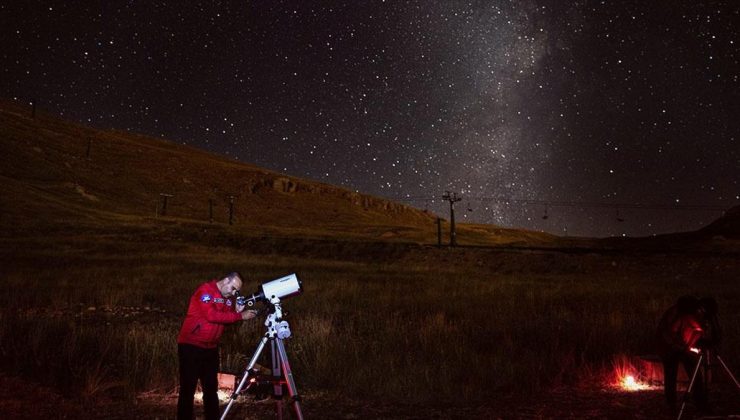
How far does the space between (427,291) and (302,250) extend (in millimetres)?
31938

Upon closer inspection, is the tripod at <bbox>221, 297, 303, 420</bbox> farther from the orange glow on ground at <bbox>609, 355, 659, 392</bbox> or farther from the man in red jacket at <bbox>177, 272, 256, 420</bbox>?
the orange glow on ground at <bbox>609, 355, 659, 392</bbox>

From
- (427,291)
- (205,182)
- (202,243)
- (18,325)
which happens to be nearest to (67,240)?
(202,243)

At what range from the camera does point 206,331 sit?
579cm

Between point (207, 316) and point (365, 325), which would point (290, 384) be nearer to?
point (207, 316)

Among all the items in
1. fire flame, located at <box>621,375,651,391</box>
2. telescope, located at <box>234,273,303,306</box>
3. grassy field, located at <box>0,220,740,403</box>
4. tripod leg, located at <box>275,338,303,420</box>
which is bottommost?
fire flame, located at <box>621,375,651,391</box>

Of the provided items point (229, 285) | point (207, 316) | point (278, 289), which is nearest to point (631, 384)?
point (278, 289)

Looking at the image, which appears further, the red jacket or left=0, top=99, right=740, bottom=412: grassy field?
left=0, top=99, right=740, bottom=412: grassy field

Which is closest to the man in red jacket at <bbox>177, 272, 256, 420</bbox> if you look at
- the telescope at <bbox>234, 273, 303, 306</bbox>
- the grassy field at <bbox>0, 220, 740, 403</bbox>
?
the telescope at <bbox>234, 273, 303, 306</bbox>

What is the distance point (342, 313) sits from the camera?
18.8 m

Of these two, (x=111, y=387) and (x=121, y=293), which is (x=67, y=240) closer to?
(x=121, y=293)

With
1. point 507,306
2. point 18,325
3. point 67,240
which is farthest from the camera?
point 67,240

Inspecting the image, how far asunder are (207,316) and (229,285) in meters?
0.37

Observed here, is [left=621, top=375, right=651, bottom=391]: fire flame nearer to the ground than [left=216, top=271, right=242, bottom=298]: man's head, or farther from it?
nearer to the ground

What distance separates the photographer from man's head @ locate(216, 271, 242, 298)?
5.73 m
